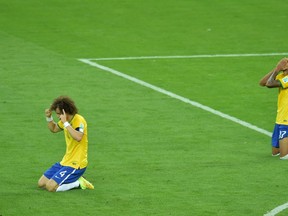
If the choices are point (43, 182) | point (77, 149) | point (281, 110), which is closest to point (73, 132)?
point (77, 149)

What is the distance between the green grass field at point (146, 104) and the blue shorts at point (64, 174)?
0.25m

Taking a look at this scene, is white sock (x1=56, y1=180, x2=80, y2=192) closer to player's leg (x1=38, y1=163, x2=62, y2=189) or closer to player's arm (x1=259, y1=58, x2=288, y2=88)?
player's leg (x1=38, y1=163, x2=62, y2=189)

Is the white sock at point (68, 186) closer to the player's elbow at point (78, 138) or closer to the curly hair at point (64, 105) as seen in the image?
the player's elbow at point (78, 138)

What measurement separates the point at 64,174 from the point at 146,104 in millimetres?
7304

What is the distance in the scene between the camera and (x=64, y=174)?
1582cm

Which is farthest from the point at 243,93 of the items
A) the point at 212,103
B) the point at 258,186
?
the point at 258,186

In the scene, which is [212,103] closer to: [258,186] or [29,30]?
[258,186]

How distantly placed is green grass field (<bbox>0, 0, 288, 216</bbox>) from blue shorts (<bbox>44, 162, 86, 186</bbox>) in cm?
25

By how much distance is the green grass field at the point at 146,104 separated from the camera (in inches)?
618

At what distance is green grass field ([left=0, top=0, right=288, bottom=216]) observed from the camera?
618 inches

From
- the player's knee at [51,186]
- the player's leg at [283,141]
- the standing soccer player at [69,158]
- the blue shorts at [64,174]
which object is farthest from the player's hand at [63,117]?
the player's leg at [283,141]

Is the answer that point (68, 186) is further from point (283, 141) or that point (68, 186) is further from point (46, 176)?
point (283, 141)

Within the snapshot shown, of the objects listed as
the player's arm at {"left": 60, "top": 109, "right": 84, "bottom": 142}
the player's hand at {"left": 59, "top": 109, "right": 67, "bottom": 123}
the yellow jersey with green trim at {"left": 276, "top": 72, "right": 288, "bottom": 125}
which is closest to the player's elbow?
the player's arm at {"left": 60, "top": 109, "right": 84, "bottom": 142}

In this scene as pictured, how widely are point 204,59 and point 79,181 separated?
1234 cm
